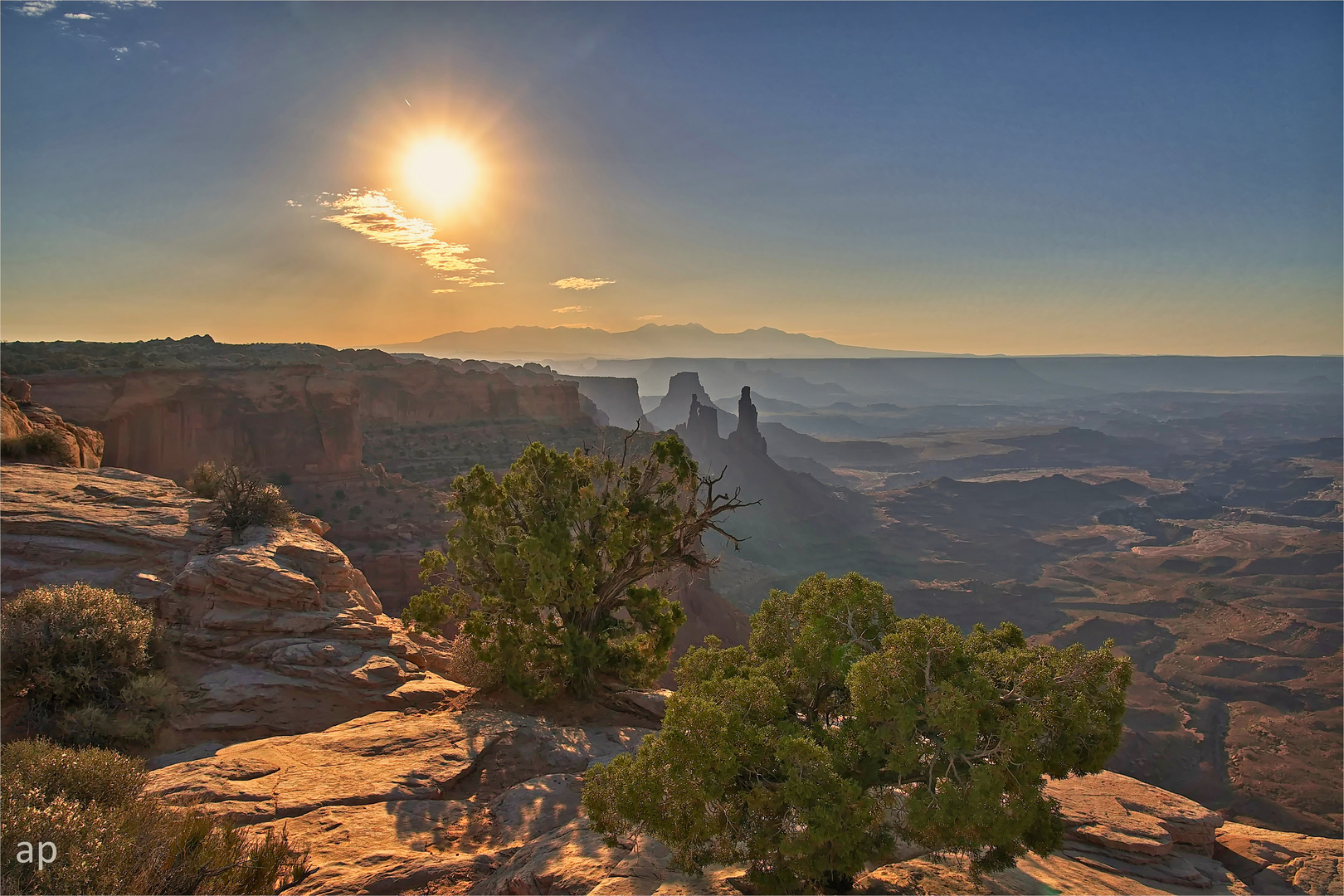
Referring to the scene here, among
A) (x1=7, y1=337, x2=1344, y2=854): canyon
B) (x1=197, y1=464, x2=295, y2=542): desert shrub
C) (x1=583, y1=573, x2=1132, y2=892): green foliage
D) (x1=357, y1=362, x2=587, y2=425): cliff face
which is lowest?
(x1=7, y1=337, x2=1344, y2=854): canyon

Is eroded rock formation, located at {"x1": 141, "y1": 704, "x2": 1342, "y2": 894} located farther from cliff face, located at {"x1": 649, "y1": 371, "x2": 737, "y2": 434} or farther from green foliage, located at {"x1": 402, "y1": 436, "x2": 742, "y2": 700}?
cliff face, located at {"x1": 649, "y1": 371, "x2": 737, "y2": 434}

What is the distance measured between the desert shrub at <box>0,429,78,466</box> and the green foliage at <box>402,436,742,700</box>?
1463cm

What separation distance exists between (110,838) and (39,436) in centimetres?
2073

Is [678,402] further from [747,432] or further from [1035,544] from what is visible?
[1035,544]

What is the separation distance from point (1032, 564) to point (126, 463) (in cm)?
Answer: 8319

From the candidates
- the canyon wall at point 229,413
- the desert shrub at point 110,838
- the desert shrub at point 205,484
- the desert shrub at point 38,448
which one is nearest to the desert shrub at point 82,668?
the desert shrub at point 110,838

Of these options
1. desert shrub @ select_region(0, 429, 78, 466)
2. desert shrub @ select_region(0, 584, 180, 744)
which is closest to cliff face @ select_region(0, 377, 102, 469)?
desert shrub @ select_region(0, 429, 78, 466)

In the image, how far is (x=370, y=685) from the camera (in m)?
12.7

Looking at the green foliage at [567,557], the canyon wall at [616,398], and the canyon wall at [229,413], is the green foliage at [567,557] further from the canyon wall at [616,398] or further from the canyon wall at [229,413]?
the canyon wall at [616,398]

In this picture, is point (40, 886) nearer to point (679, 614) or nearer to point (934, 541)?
point (679, 614)

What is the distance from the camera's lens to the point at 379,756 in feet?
33.1

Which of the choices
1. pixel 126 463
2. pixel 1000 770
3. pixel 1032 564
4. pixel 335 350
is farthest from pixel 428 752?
pixel 1032 564

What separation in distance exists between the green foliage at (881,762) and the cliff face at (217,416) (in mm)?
38254

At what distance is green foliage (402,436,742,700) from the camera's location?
42.0 feet
